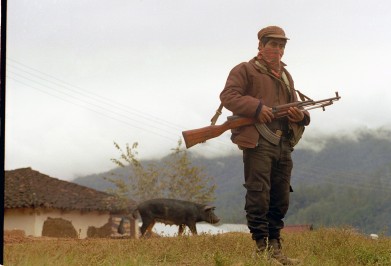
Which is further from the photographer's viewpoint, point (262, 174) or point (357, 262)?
point (357, 262)

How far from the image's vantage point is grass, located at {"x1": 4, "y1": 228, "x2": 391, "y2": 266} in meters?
6.06

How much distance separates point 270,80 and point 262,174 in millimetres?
1154

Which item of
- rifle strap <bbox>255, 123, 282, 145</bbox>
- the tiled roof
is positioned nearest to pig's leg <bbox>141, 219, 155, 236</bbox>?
rifle strap <bbox>255, 123, 282, 145</bbox>

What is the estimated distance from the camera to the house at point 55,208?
21969 mm

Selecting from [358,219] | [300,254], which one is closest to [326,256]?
[300,254]

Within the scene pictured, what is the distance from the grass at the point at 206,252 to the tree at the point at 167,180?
20.8m

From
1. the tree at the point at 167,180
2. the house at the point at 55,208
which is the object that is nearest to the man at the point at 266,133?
the house at the point at 55,208

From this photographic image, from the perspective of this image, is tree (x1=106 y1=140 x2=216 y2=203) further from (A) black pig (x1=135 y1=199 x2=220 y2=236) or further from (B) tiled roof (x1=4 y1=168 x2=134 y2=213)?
(A) black pig (x1=135 y1=199 x2=220 y2=236)

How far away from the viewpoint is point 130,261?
5.88 metres

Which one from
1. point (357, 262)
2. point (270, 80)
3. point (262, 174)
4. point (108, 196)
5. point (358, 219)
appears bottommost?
point (357, 262)

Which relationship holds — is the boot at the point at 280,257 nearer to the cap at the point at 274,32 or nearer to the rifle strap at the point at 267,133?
the rifle strap at the point at 267,133

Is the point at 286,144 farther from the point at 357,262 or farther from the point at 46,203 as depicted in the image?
the point at 46,203

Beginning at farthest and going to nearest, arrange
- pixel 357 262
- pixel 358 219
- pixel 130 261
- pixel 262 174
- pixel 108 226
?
pixel 358 219 < pixel 108 226 < pixel 357 262 < pixel 262 174 < pixel 130 261

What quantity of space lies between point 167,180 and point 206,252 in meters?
25.4
